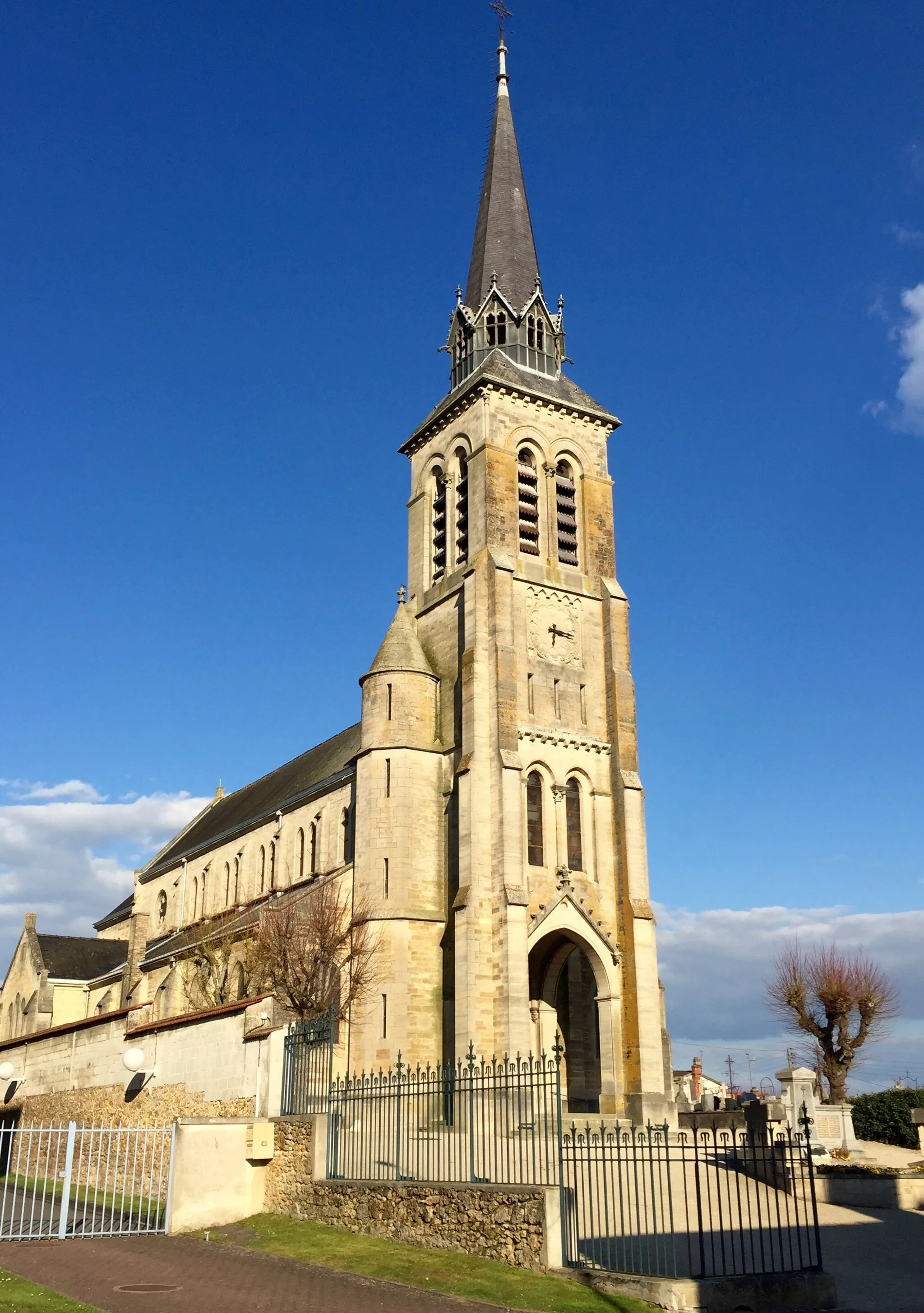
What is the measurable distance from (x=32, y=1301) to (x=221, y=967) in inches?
1056

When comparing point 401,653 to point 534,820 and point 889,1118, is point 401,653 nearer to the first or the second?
point 534,820

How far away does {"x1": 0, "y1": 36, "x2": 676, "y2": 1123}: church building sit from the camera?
32.0m

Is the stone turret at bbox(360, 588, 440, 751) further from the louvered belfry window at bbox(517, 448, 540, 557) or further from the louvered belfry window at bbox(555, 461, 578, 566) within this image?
the louvered belfry window at bbox(555, 461, 578, 566)

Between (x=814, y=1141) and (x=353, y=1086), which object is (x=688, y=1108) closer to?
(x=814, y=1141)

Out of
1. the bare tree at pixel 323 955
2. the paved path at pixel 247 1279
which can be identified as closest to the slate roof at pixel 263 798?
the bare tree at pixel 323 955

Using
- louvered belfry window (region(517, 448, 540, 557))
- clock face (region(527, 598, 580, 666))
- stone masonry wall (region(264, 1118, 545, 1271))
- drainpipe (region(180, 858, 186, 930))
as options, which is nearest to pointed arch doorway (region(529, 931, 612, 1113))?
clock face (region(527, 598, 580, 666))

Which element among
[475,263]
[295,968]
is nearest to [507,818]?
[295,968]

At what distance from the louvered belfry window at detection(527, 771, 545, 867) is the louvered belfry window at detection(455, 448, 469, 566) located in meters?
8.15

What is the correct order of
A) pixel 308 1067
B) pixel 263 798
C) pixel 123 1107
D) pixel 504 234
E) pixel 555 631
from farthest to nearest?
pixel 263 798, pixel 504 234, pixel 555 631, pixel 123 1107, pixel 308 1067

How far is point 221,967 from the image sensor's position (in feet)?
126

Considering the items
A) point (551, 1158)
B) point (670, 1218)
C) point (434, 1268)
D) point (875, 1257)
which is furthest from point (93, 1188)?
point (875, 1257)

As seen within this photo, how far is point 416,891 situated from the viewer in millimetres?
33344

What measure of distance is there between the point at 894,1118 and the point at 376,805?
60.4 feet

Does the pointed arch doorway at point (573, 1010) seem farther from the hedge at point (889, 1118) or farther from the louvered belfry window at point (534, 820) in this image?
the hedge at point (889, 1118)
